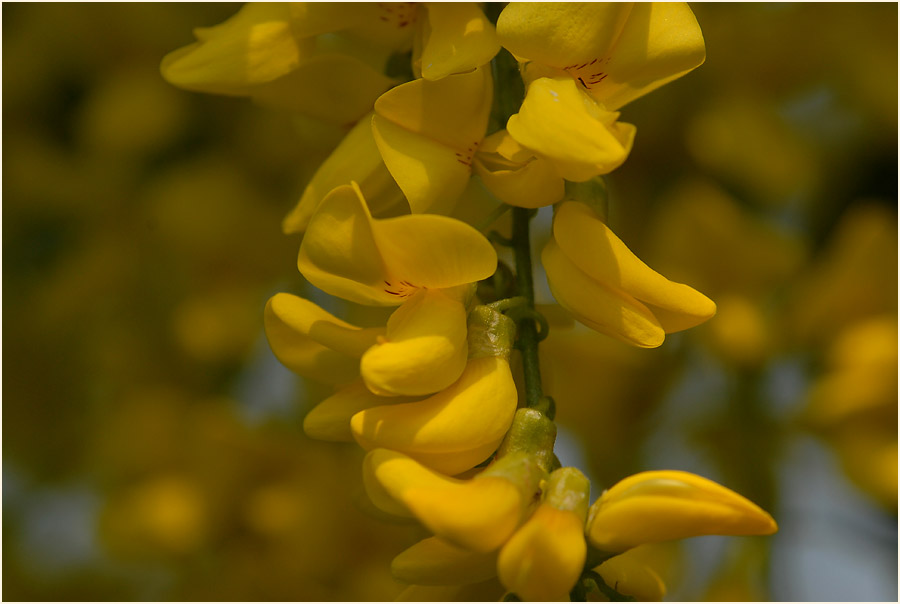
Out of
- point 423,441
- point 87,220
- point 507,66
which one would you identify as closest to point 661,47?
point 507,66

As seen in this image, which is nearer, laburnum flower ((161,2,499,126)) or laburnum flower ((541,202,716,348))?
laburnum flower ((541,202,716,348))

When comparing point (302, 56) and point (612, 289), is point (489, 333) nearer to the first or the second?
point (612, 289)

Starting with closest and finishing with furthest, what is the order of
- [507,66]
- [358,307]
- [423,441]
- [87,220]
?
[423,441] → [507,66] → [358,307] → [87,220]

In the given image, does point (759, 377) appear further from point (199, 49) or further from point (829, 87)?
point (199, 49)

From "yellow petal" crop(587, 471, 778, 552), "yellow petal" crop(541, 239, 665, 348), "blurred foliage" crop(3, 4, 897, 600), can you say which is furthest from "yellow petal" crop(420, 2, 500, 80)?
"blurred foliage" crop(3, 4, 897, 600)

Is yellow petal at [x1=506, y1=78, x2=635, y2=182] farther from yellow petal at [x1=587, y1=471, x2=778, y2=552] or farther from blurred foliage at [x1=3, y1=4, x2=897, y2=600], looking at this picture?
blurred foliage at [x1=3, y1=4, x2=897, y2=600]

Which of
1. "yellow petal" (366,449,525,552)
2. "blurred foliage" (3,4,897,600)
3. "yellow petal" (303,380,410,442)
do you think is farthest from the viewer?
"blurred foliage" (3,4,897,600)
